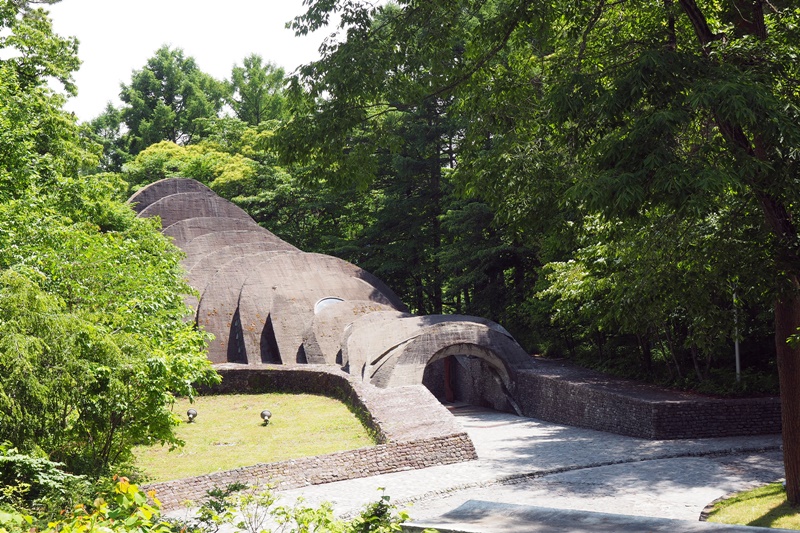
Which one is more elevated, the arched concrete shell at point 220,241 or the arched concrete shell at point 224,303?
the arched concrete shell at point 220,241

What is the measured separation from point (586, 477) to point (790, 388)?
445cm

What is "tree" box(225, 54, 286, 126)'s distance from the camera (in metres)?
48.6

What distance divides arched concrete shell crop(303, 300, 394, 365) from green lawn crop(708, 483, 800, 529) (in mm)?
13456

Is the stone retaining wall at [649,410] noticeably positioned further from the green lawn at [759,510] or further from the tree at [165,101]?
the tree at [165,101]

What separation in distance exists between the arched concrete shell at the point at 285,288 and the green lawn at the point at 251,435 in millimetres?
3679

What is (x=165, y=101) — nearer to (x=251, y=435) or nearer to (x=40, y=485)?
(x=251, y=435)

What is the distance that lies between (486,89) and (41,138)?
12.7 metres

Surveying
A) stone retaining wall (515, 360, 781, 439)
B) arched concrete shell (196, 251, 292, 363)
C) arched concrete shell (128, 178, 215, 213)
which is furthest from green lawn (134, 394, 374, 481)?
arched concrete shell (128, 178, 215, 213)

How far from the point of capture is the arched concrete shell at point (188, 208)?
30.8 metres

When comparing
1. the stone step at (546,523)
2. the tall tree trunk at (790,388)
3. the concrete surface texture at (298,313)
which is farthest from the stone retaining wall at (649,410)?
the stone step at (546,523)

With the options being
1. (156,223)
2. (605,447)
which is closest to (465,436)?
(605,447)

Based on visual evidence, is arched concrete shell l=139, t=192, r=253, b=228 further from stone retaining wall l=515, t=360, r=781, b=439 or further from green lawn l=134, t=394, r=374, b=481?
stone retaining wall l=515, t=360, r=781, b=439

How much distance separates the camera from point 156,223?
22000 mm

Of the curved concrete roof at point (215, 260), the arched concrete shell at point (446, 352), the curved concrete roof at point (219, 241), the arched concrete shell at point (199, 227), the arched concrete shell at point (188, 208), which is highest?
the arched concrete shell at point (188, 208)
